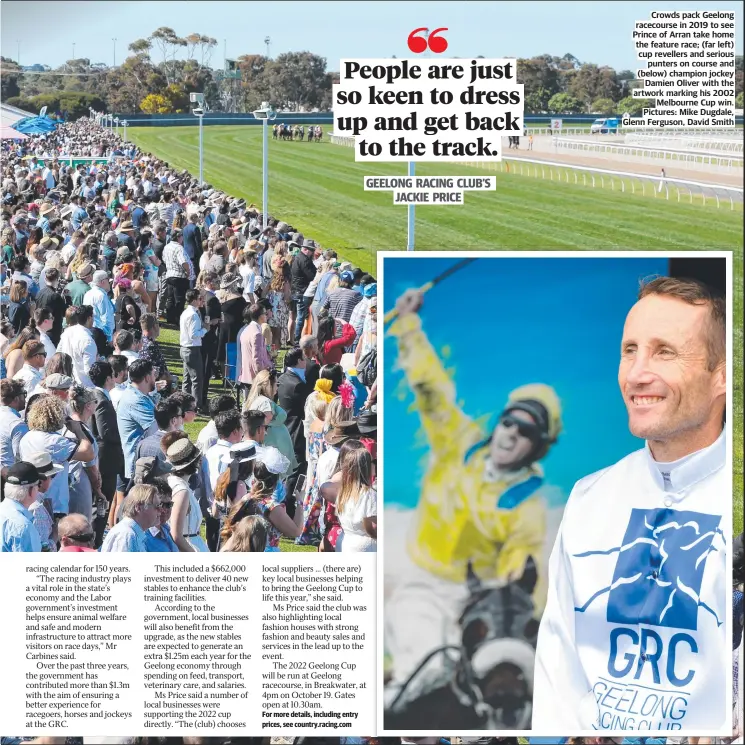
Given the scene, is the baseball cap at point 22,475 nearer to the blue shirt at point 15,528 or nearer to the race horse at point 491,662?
the blue shirt at point 15,528

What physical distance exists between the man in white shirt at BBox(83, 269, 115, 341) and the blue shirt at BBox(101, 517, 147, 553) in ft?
14.5

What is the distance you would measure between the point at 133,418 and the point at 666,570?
12.6 ft

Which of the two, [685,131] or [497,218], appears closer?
[685,131]

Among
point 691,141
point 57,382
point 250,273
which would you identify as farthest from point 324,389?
point 250,273

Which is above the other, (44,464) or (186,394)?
A: (186,394)

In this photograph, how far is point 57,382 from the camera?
845cm

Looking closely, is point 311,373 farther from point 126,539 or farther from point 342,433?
point 126,539

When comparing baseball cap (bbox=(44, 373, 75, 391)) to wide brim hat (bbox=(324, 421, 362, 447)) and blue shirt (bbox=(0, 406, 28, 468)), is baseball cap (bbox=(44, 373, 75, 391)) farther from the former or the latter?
wide brim hat (bbox=(324, 421, 362, 447))

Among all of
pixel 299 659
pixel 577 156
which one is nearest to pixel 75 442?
pixel 299 659

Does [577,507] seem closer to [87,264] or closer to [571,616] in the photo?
[571,616]

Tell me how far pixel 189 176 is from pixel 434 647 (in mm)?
15789

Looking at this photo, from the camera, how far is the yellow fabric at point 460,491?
7039 mm

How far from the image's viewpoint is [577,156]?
36.0 ft

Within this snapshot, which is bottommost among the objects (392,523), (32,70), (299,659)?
(299,659)
